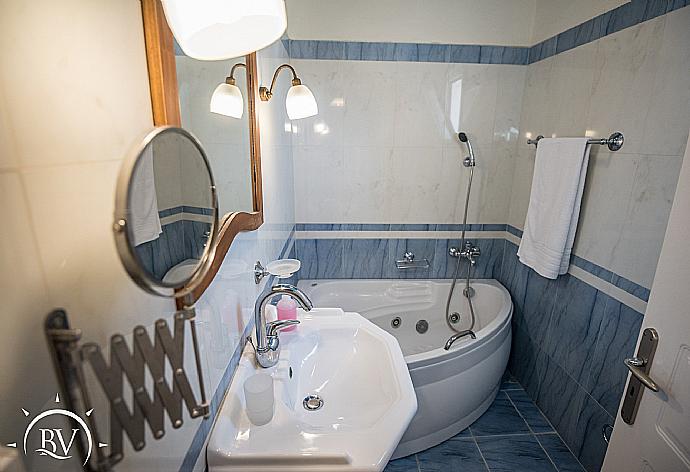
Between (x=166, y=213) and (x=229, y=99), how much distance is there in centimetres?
56

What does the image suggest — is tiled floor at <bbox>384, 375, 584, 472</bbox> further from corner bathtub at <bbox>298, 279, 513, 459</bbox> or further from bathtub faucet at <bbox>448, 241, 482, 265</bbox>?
bathtub faucet at <bbox>448, 241, 482, 265</bbox>

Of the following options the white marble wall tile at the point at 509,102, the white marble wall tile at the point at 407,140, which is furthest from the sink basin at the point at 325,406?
the white marble wall tile at the point at 509,102

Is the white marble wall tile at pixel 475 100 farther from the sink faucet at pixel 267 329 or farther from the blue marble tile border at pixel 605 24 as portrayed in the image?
the sink faucet at pixel 267 329

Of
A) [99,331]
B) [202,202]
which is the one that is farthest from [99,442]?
[202,202]

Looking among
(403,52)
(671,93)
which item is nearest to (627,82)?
(671,93)

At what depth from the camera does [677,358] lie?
86 cm

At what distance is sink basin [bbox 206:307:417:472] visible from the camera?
0.83m

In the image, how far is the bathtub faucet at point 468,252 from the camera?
8.51ft

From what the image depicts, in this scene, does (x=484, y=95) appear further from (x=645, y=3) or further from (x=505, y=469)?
(x=505, y=469)

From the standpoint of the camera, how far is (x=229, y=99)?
101 centimetres

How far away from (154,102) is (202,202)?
18 centimetres

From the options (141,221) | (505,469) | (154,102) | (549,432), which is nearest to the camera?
(141,221)

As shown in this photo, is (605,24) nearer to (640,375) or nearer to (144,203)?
(640,375)

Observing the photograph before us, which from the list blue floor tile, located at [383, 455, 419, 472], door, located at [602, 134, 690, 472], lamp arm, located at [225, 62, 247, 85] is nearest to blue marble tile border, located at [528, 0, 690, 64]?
door, located at [602, 134, 690, 472]
